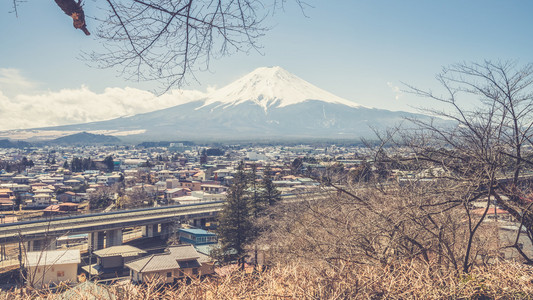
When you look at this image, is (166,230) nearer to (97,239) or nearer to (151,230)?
(151,230)

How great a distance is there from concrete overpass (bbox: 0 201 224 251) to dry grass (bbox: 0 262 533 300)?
1664 centimetres

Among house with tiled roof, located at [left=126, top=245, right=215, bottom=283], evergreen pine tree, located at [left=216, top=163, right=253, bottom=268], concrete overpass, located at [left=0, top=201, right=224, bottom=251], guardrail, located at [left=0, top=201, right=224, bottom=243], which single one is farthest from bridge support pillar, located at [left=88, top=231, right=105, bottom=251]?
evergreen pine tree, located at [left=216, top=163, right=253, bottom=268]

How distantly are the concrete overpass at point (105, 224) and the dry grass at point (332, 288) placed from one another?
1664 cm

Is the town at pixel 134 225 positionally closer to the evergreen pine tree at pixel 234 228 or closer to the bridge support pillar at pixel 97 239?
the bridge support pillar at pixel 97 239

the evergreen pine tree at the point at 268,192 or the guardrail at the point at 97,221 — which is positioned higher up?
the evergreen pine tree at the point at 268,192

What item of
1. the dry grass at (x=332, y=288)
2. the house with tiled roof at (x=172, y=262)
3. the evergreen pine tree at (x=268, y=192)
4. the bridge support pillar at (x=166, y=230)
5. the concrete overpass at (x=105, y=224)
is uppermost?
the dry grass at (x=332, y=288)

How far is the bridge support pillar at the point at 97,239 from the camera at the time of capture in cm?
2338

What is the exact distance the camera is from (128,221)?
2403 centimetres

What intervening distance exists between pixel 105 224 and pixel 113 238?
1.34 meters

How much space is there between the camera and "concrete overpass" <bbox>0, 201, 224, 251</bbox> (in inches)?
779

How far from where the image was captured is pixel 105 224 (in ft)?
75.6

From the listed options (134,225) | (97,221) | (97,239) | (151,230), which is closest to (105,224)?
(97,221)

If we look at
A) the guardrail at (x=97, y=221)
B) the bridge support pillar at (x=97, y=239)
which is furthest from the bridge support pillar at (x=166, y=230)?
the bridge support pillar at (x=97, y=239)

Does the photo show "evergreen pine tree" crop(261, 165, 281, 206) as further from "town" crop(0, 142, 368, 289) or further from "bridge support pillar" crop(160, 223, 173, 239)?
"bridge support pillar" crop(160, 223, 173, 239)
